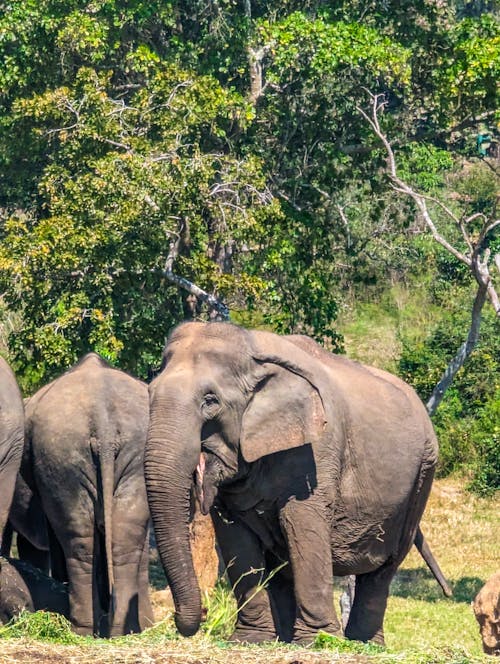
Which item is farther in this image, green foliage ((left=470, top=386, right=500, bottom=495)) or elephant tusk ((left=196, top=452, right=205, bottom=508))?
green foliage ((left=470, top=386, right=500, bottom=495))

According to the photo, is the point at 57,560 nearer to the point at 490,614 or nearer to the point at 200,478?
the point at 490,614

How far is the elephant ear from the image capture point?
907 centimetres

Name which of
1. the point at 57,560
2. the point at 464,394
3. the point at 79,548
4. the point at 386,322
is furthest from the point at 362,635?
the point at 386,322

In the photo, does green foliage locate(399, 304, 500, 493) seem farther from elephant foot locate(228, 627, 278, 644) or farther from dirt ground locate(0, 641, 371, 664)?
dirt ground locate(0, 641, 371, 664)

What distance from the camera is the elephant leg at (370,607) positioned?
35.0 feet

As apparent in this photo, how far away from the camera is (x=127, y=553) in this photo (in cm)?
1122

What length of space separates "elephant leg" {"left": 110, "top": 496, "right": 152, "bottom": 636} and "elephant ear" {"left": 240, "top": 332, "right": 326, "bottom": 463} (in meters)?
2.34

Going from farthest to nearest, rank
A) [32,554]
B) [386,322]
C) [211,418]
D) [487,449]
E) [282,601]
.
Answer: [386,322] < [487,449] < [32,554] < [282,601] < [211,418]

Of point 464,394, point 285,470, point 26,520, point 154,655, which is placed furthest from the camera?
point 464,394

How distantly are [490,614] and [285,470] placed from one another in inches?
70.5

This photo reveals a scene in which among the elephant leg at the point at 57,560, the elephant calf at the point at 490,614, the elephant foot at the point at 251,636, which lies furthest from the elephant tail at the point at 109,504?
the elephant calf at the point at 490,614

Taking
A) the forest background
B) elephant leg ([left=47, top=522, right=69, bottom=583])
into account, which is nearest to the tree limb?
the forest background

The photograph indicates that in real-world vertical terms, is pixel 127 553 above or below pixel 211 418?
below

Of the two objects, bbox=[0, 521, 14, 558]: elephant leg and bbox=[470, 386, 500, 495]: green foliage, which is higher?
bbox=[0, 521, 14, 558]: elephant leg
